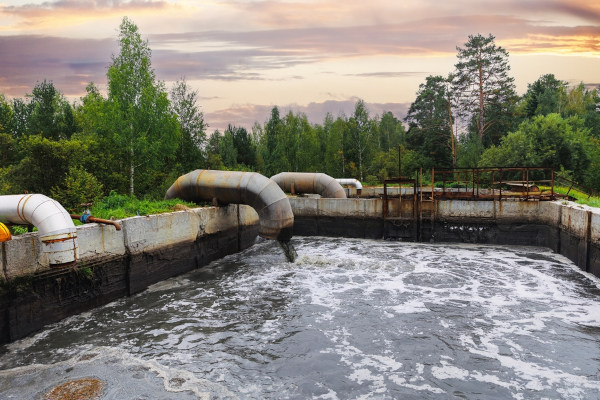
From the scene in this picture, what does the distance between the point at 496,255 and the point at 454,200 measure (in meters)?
3.93

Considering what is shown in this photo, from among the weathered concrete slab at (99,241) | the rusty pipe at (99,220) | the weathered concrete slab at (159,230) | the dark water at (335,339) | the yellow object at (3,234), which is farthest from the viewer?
the weathered concrete slab at (159,230)

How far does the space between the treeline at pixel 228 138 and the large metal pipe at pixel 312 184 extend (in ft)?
23.8

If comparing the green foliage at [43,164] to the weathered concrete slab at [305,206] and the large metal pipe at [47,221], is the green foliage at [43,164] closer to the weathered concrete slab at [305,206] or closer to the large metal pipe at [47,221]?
the weathered concrete slab at [305,206]

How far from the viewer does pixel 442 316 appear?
10.9 meters

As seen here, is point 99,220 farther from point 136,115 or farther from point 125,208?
point 136,115

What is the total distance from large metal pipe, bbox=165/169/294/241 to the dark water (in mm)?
1989

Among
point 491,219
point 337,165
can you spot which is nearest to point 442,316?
point 491,219

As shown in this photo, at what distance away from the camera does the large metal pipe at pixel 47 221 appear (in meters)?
9.67

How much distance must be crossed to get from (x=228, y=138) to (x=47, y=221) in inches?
1645

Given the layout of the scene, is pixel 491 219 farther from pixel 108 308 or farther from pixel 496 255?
pixel 108 308

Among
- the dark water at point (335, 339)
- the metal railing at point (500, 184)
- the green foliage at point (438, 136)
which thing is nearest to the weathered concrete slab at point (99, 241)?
the dark water at point (335, 339)

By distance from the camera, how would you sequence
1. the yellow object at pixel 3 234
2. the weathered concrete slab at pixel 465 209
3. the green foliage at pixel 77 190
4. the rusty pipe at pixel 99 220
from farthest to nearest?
the weathered concrete slab at pixel 465 209 → the green foliage at pixel 77 190 → the rusty pipe at pixel 99 220 → the yellow object at pixel 3 234

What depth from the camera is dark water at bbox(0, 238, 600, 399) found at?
7.64 meters

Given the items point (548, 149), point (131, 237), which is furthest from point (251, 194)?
point (548, 149)
